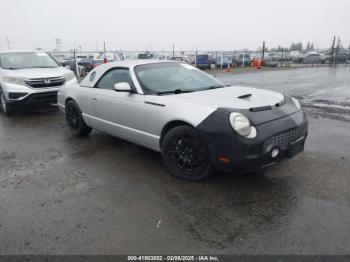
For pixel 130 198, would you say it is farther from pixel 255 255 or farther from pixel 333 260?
pixel 333 260

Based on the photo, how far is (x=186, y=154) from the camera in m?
3.69

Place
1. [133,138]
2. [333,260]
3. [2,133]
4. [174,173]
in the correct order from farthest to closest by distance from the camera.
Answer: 1. [2,133]
2. [133,138]
3. [174,173]
4. [333,260]

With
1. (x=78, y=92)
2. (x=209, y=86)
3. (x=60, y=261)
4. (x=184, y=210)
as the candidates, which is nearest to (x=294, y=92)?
(x=209, y=86)

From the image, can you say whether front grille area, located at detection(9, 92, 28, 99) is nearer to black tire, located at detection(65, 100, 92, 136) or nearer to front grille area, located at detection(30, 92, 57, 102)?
front grille area, located at detection(30, 92, 57, 102)

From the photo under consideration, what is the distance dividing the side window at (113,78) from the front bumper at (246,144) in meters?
1.67

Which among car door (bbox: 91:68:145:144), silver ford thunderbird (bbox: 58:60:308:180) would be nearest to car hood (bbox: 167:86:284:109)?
silver ford thunderbird (bbox: 58:60:308:180)

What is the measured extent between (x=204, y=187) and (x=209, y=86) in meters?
1.73

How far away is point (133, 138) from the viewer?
4.42 metres

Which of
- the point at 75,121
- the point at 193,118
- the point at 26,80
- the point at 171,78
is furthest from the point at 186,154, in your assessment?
the point at 26,80

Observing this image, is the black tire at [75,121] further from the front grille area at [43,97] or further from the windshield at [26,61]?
the windshield at [26,61]

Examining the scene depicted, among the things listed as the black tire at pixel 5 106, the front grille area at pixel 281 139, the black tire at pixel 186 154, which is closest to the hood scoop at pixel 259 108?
the front grille area at pixel 281 139

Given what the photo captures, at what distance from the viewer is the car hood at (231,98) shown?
3.56m

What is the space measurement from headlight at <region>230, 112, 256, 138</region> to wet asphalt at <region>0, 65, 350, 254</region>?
73 cm

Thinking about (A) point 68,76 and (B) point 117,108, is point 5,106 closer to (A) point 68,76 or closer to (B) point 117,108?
(A) point 68,76
